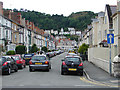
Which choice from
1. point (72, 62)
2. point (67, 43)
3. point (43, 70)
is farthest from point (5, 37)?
point (67, 43)

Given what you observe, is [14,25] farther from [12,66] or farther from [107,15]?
[12,66]

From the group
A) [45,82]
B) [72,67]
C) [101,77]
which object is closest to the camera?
[45,82]

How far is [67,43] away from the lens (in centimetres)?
17725

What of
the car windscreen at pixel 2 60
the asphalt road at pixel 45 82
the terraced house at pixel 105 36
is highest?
the terraced house at pixel 105 36

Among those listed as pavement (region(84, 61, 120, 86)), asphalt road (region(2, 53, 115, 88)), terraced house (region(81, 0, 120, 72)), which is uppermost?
terraced house (region(81, 0, 120, 72))

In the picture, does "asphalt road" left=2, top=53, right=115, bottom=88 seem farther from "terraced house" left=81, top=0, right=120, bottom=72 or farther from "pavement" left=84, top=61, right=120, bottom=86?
"terraced house" left=81, top=0, right=120, bottom=72

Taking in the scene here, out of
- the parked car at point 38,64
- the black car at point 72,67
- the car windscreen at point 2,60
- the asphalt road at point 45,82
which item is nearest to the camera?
the asphalt road at point 45,82

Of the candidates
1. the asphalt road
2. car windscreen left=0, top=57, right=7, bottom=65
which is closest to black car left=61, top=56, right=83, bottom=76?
the asphalt road

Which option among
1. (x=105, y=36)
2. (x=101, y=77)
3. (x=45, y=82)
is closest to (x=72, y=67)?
(x=101, y=77)

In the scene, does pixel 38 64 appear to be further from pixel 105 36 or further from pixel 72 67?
pixel 105 36

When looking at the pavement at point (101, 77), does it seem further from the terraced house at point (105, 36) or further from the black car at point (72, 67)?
the terraced house at point (105, 36)

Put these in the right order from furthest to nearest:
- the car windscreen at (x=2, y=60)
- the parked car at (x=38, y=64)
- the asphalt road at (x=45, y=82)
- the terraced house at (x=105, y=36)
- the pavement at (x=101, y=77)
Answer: the terraced house at (x=105, y=36) → the parked car at (x=38, y=64) → the car windscreen at (x=2, y=60) → the pavement at (x=101, y=77) → the asphalt road at (x=45, y=82)

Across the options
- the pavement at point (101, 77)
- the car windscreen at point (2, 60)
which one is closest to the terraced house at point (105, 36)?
the pavement at point (101, 77)

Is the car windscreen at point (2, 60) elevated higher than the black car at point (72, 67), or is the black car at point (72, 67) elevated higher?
the car windscreen at point (2, 60)
